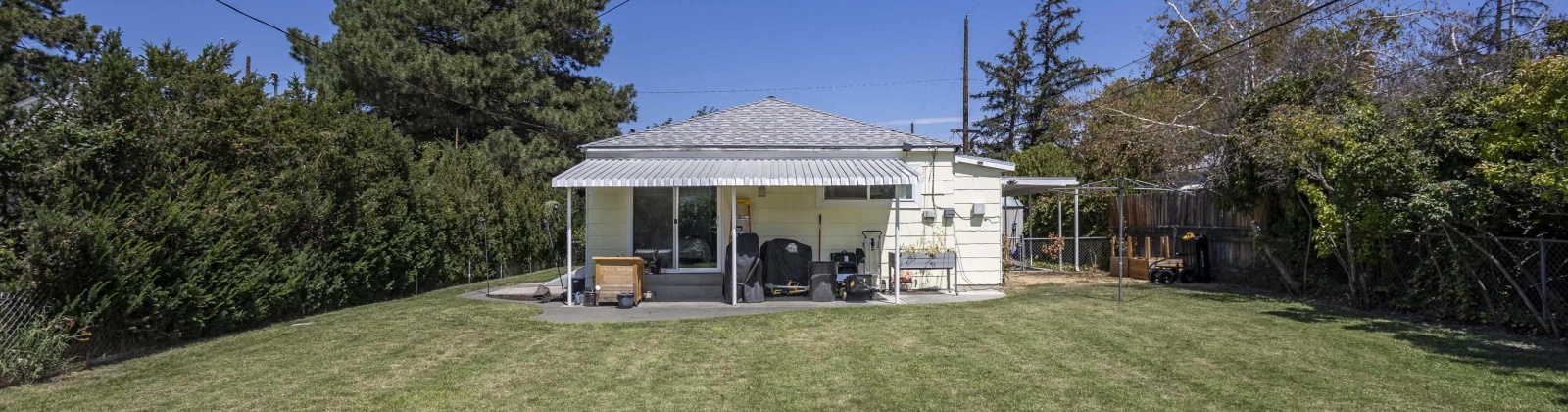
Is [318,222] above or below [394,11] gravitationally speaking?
below

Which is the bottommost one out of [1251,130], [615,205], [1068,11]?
[615,205]

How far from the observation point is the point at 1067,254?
70.2 ft

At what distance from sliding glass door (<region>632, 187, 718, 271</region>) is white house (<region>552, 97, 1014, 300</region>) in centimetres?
2

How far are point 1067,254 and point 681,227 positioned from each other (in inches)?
473

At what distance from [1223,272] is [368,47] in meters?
19.9

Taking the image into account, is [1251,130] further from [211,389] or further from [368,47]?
[368,47]

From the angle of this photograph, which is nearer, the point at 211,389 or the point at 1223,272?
the point at 211,389

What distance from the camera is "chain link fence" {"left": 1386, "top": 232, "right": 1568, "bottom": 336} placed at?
838 centimetres

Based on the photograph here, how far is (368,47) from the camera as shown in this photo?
21.2m

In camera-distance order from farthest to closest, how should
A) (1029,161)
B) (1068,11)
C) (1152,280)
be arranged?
1. (1068,11)
2. (1029,161)
3. (1152,280)

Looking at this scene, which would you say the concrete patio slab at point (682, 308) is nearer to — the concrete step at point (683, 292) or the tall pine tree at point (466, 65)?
the concrete step at point (683, 292)

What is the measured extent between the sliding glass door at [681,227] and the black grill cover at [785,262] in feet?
3.45

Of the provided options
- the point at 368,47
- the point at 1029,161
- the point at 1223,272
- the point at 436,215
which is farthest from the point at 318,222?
the point at 1029,161

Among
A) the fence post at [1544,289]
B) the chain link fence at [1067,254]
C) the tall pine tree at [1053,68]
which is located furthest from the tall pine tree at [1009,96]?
the fence post at [1544,289]
